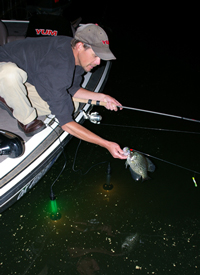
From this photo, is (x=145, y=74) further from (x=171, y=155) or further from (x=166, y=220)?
(x=166, y=220)

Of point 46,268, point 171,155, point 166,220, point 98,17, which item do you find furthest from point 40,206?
point 98,17

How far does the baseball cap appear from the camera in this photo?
5.40ft

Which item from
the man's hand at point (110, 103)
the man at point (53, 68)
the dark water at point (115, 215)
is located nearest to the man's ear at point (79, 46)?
the man at point (53, 68)

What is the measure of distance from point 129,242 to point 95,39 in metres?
1.42

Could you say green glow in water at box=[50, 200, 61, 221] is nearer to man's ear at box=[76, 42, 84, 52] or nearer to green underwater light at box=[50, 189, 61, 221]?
green underwater light at box=[50, 189, 61, 221]

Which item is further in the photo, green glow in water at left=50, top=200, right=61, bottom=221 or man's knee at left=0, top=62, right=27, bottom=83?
green glow in water at left=50, top=200, right=61, bottom=221

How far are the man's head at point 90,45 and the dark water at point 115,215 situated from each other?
900 millimetres

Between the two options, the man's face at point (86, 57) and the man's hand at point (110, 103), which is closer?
the man's face at point (86, 57)

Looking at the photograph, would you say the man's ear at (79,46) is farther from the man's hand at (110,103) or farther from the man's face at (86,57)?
the man's hand at (110,103)

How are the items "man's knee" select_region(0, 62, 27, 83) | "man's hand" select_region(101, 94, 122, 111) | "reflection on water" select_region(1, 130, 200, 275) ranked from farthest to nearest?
"man's hand" select_region(101, 94, 122, 111) < "reflection on water" select_region(1, 130, 200, 275) < "man's knee" select_region(0, 62, 27, 83)

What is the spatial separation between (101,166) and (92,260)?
89 centimetres

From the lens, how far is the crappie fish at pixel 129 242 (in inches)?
71.7

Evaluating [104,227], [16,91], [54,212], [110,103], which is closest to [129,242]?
[104,227]

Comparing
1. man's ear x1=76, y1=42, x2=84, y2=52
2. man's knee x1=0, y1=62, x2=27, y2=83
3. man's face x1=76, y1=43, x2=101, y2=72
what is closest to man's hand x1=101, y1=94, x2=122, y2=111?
man's face x1=76, y1=43, x2=101, y2=72
